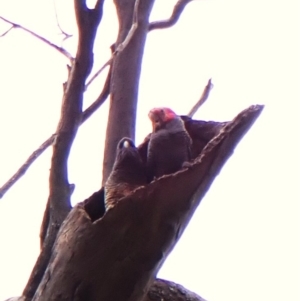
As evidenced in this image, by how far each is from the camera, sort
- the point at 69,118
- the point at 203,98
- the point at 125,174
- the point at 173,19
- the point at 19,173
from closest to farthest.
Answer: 1. the point at 125,174
2. the point at 69,118
3. the point at 19,173
4. the point at 203,98
5. the point at 173,19

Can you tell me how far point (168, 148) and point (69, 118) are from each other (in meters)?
0.21

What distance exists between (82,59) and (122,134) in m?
0.19

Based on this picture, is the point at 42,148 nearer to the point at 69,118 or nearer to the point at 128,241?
the point at 69,118

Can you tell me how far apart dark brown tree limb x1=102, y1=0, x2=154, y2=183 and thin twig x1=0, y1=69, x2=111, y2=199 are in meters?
0.05

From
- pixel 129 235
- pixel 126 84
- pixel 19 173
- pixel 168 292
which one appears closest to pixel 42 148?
pixel 19 173

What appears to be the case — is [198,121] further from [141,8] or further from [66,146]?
[141,8]

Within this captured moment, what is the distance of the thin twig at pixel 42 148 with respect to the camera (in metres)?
1.03

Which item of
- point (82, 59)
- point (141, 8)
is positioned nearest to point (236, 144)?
point (82, 59)

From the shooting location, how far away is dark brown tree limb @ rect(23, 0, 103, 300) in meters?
0.82

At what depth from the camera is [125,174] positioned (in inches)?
29.1

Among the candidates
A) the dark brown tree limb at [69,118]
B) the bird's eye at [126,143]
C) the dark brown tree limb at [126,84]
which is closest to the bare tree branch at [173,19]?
the dark brown tree limb at [126,84]

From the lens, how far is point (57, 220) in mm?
806

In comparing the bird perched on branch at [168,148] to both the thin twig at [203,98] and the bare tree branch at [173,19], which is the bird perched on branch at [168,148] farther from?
the bare tree branch at [173,19]

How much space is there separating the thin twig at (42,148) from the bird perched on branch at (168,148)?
0.19 metres
